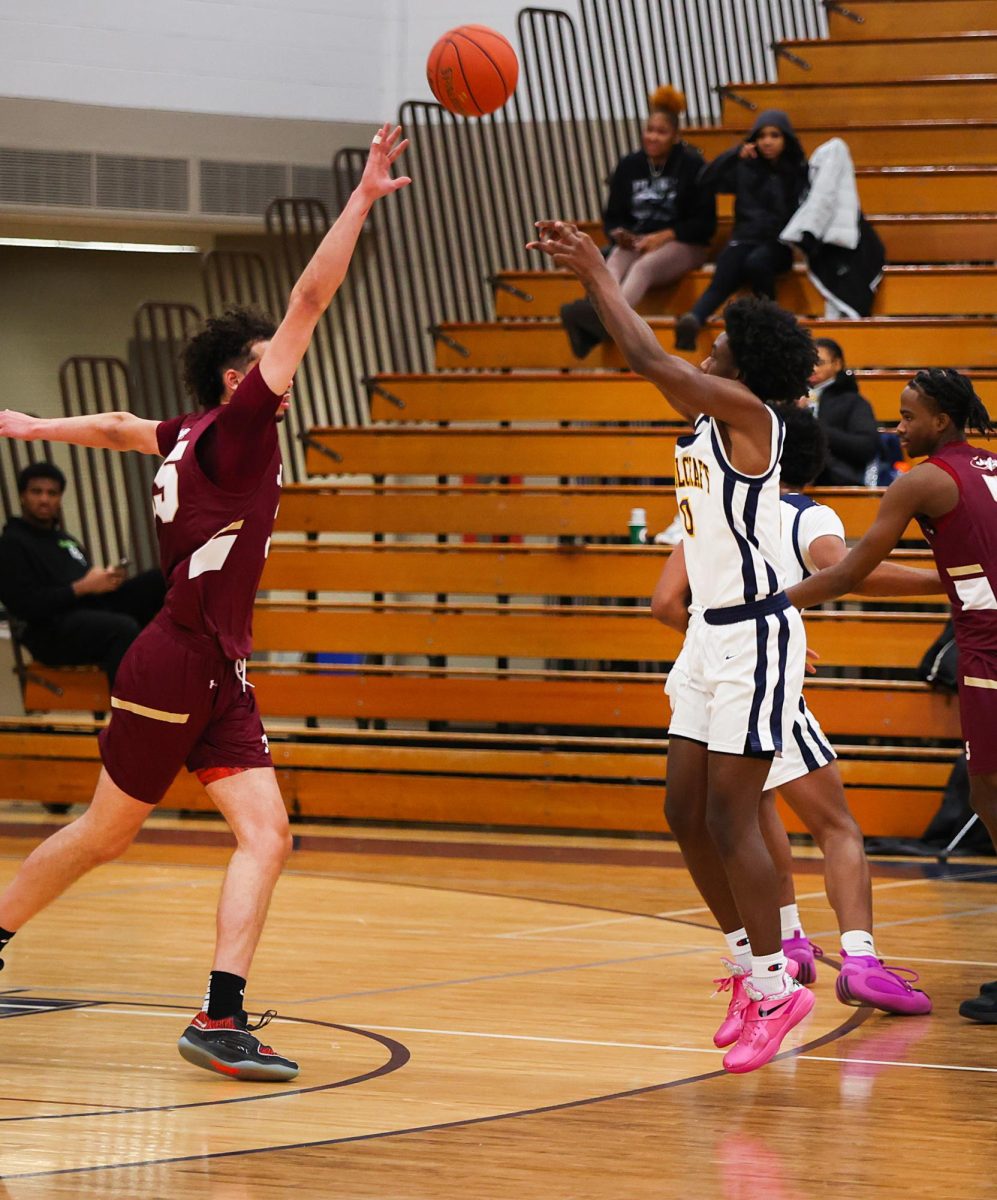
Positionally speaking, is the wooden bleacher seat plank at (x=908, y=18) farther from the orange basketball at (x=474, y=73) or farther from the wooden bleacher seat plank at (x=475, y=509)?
the orange basketball at (x=474, y=73)

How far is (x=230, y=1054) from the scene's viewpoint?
4.02m

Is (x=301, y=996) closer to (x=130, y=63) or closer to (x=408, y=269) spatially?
(x=408, y=269)

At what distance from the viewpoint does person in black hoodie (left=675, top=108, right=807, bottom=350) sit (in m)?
10.0

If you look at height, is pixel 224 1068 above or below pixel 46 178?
below

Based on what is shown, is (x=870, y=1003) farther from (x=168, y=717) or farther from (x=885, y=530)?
(x=168, y=717)

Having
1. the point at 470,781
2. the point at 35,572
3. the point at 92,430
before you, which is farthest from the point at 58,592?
the point at 92,430

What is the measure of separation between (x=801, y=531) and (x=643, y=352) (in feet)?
4.11

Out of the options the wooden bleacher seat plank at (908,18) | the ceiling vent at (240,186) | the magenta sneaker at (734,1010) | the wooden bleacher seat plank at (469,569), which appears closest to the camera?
the magenta sneaker at (734,1010)

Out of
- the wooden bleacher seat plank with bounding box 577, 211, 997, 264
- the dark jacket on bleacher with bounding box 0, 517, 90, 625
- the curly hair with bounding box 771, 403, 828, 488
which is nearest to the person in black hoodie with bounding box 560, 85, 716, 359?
the wooden bleacher seat plank with bounding box 577, 211, 997, 264

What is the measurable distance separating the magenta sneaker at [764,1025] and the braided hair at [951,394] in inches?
61.8

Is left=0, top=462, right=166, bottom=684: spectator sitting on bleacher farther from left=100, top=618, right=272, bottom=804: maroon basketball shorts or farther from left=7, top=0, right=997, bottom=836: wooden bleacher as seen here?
left=100, top=618, right=272, bottom=804: maroon basketball shorts

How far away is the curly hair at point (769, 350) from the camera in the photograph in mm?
4160

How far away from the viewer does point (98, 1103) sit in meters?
3.81

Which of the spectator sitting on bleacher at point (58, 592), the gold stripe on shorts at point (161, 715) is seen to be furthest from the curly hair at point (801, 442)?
the spectator sitting on bleacher at point (58, 592)
